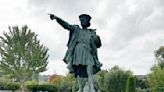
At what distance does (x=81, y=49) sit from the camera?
1025cm

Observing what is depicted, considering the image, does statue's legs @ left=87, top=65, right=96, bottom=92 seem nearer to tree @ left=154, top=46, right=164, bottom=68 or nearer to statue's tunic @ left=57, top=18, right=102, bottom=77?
statue's tunic @ left=57, top=18, right=102, bottom=77

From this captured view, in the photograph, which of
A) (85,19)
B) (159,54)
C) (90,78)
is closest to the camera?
(90,78)

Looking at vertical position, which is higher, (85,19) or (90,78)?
(85,19)

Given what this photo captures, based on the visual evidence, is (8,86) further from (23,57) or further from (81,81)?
(81,81)

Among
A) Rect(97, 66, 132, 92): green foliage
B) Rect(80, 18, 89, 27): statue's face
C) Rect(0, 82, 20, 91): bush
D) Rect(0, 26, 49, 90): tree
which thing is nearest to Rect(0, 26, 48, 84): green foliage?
Rect(0, 26, 49, 90): tree

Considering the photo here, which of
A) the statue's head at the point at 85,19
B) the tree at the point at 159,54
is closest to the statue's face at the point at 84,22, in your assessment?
the statue's head at the point at 85,19

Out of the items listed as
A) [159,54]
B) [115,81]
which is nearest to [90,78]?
[115,81]

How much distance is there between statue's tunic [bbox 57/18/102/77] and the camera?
10188 millimetres

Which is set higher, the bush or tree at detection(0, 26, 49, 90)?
tree at detection(0, 26, 49, 90)

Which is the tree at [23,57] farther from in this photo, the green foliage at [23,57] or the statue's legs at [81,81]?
the statue's legs at [81,81]

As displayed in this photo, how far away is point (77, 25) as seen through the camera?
10461mm

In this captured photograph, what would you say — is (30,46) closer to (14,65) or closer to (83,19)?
(14,65)

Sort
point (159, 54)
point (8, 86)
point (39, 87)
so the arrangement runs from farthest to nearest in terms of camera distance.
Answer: point (159, 54)
point (39, 87)
point (8, 86)

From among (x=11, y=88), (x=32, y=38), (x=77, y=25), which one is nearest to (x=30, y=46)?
(x=32, y=38)
